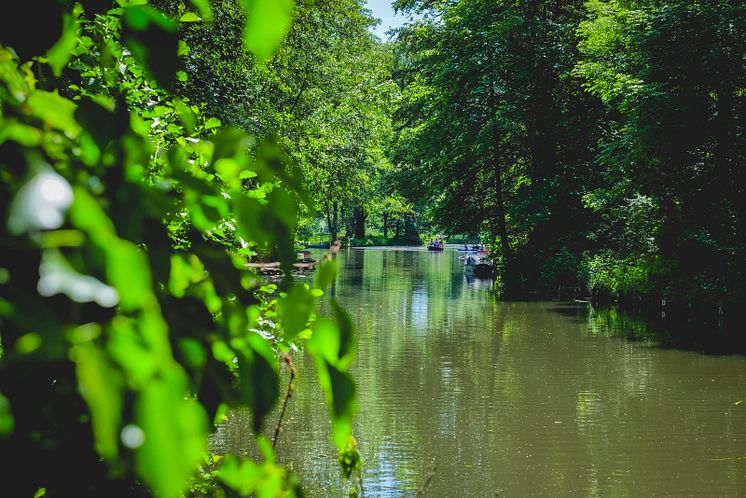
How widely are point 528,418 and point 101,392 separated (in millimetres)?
8433

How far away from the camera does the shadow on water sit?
42.2 feet

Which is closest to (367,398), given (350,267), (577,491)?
(577,491)

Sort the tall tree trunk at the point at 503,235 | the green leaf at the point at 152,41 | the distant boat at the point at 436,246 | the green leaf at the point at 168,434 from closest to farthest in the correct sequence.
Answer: the green leaf at the point at 168,434 < the green leaf at the point at 152,41 < the tall tree trunk at the point at 503,235 < the distant boat at the point at 436,246

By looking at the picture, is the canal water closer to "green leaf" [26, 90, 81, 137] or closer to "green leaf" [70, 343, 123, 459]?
"green leaf" [26, 90, 81, 137]

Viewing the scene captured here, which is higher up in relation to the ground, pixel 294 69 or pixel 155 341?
pixel 294 69

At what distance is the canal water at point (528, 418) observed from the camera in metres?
6.65

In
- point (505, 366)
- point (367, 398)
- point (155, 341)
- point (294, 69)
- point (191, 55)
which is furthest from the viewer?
point (294, 69)

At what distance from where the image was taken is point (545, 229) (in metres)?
23.2

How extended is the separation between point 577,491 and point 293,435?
2818mm

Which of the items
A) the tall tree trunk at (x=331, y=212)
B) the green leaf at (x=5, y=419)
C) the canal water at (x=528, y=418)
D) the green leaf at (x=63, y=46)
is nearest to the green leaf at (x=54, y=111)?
the green leaf at (x=63, y=46)

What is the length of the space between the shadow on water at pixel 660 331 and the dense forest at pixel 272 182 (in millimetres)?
725

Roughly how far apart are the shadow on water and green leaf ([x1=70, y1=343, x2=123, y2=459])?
1302 centimetres

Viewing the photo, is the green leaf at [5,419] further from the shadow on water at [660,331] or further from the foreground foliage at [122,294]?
the shadow on water at [660,331]

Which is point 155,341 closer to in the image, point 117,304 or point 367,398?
point 117,304
